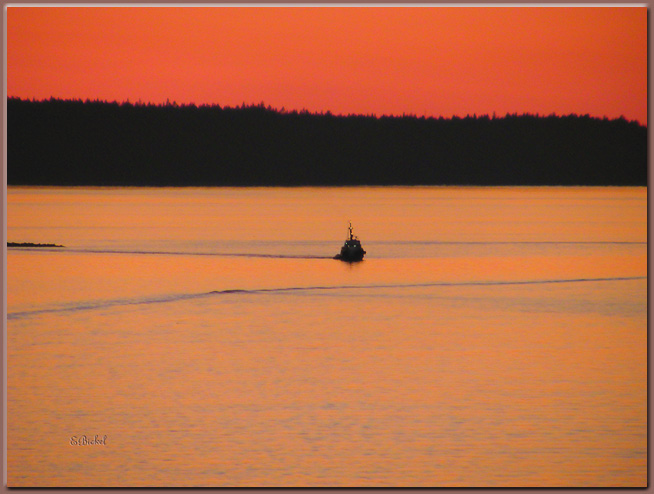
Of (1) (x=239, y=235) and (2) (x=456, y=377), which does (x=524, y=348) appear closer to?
(2) (x=456, y=377)

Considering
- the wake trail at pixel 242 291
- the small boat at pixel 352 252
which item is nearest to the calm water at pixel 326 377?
the wake trail at pixel 242 291

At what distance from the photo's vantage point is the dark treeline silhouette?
5266 cm

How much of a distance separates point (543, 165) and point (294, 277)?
47.6 m

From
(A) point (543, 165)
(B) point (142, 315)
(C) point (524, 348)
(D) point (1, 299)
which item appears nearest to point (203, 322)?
(B) point (142, 315)

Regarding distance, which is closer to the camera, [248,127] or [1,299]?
[1,299]

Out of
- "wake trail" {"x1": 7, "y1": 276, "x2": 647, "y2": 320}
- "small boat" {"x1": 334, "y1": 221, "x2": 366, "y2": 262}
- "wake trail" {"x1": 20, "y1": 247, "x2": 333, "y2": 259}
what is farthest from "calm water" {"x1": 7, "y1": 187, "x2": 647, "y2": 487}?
→ "wake trail" {"x1": 20, "y1": 247, "x2": 333, "y2": 259}

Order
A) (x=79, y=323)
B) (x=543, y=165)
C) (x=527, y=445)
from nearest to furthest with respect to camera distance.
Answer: (x=527, y=445) → (x=79, y=323) → (x=543, y=165)

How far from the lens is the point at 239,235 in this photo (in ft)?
201

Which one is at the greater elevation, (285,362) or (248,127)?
(248,127)

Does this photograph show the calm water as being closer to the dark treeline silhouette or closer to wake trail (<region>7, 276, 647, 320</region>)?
wake trail (<region>7, 276, 647, 320</region>)

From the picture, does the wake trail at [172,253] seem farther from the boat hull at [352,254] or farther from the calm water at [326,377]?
the calm water at [326,377]

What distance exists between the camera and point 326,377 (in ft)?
51.7

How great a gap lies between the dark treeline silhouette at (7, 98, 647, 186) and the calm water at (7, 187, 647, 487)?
11314 millimetres

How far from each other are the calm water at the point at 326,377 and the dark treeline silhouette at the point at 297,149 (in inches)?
445
